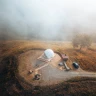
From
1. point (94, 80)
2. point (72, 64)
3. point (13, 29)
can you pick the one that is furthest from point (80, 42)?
point (13, 29)

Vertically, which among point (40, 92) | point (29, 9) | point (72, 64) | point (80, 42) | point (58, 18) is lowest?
point (40, 92)

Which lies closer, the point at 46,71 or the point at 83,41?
the point at 46,71

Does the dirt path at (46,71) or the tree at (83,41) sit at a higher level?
the tree at (83,41)

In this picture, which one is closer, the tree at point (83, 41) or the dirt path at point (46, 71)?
the dirt path at point (46, 71)

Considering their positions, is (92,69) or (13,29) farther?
(13,29)

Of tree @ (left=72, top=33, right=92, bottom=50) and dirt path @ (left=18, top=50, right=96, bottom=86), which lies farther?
tree @ (left=72, top=33, right=92, bottom=50)

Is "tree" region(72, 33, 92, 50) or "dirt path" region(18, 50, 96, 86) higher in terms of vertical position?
"tree" region(72, 33, 92, 50)

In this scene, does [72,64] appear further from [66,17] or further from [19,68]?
[66,17]

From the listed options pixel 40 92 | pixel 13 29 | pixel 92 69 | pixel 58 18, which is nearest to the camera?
pixel 40 92

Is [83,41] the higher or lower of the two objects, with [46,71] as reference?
higher

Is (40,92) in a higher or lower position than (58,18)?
lower

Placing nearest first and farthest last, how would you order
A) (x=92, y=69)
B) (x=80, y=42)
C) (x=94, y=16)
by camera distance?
(x=92, y=69)
(x=80, y=42)
(x=94, y=16)
